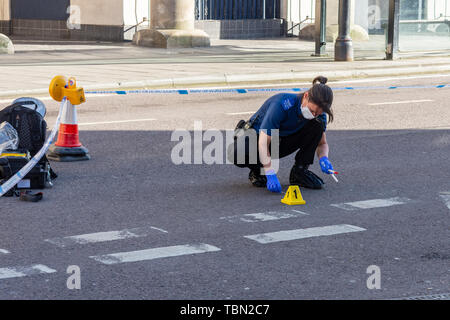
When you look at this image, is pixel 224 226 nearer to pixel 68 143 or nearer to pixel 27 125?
pixel 27 125

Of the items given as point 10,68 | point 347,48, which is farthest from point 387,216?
point 347,48

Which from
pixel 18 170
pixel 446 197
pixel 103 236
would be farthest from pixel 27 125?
pixel 446 197

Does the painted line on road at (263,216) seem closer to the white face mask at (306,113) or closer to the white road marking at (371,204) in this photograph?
the white road marking at (371,204)

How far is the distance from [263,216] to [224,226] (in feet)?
1.39

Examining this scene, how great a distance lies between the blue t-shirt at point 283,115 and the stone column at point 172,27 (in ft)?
51.9

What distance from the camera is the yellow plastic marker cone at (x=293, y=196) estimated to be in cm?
708

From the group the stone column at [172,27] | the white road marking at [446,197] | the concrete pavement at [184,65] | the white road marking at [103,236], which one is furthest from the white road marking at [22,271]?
the stone column at [172,27]

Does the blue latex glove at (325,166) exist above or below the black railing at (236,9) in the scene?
below

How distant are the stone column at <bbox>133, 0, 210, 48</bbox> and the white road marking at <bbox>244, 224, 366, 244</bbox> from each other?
17137mm

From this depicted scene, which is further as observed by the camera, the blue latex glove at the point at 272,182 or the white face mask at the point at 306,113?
the blue latex glove at the point at 272,182

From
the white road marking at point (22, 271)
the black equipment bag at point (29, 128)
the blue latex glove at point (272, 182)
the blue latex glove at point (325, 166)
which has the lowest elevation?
the white road marking at point (22, 271)

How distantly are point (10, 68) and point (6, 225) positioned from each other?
37.3 feet

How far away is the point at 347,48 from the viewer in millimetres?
19781

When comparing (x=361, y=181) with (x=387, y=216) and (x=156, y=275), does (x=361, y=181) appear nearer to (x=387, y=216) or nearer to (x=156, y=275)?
(x=387, y=216)
